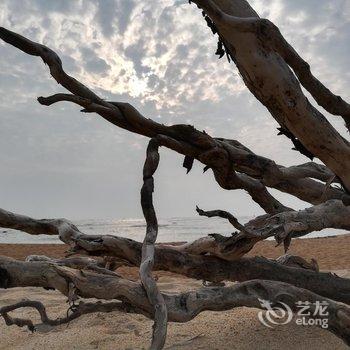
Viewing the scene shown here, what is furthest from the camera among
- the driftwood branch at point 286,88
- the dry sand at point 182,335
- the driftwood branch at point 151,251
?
the dry sand at point 182,335

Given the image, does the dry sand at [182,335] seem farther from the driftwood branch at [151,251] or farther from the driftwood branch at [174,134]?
the driftwood branch at [174,134]

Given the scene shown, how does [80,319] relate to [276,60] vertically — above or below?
below

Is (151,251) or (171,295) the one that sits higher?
(151,251)

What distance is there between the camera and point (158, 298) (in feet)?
7.48

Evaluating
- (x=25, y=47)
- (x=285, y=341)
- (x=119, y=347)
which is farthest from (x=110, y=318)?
(x=25, y=47)

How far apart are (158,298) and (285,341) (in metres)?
1.52

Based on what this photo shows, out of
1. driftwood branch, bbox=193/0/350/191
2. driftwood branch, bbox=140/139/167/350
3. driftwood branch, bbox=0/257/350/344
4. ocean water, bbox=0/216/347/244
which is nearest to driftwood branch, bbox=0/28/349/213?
driftwood branch, bbox=140/139/167/350

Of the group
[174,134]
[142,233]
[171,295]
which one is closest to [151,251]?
[171,295]

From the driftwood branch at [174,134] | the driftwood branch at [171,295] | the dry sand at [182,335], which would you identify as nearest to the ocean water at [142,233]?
the dry sand at [182,335]

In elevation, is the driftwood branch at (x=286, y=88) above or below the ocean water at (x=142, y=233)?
above

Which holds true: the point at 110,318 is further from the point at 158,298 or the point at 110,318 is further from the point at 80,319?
the point at 158,298

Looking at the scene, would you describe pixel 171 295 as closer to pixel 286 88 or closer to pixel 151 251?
pixel 151 251

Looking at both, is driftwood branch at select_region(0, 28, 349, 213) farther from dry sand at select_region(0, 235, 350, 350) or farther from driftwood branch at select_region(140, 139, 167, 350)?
dry sand at select_region(0, 235, 350, 350)

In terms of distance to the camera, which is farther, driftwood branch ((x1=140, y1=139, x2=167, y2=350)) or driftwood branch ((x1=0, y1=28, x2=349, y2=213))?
driftwood branch ((x1=0, y1=28, x2=349, y2=213))
